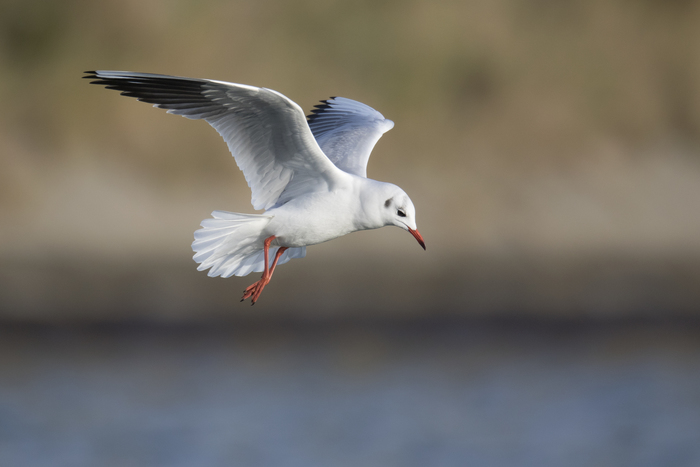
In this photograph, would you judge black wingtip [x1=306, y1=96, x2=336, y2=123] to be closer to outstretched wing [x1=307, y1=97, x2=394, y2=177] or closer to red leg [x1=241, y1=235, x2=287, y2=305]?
outstretched wing [x1=307, y1=97, x2=394, y2=177]

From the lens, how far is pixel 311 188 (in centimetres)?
506

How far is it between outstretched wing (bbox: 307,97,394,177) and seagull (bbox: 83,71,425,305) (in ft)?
2.03

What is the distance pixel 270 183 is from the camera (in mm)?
5238

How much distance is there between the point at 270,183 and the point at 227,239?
0.42 meters

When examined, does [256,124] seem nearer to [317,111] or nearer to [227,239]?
[227,239]

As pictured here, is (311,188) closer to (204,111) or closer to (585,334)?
(204,111)

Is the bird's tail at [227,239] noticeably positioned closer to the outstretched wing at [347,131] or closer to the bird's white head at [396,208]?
the bird's white head at [396,208]

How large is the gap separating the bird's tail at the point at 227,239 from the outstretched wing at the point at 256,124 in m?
0.25

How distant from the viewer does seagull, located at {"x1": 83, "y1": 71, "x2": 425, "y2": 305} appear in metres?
4.73

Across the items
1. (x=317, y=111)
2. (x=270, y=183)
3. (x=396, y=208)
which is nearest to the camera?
(x=396, y=208)

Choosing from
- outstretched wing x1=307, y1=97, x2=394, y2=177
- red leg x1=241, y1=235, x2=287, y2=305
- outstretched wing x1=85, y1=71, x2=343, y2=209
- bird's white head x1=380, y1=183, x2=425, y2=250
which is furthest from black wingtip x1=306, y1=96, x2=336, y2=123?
bird's white head x1=380, y1=183, x2=425, y2=250

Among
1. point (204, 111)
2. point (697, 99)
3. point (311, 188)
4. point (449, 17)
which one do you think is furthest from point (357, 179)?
point (697, 99)

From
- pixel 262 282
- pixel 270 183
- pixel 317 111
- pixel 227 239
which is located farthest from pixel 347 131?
pixel 262 282

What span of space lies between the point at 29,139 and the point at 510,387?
7762mm
